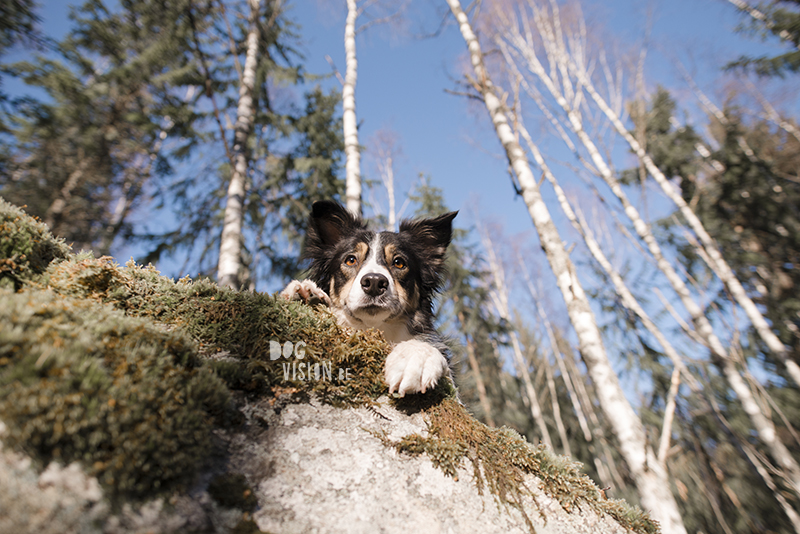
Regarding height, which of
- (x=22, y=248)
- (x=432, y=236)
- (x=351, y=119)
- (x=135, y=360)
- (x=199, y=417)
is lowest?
(x=199, y=417)

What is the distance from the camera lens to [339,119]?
42.0ft

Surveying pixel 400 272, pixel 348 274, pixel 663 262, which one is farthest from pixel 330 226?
pixel 663 262

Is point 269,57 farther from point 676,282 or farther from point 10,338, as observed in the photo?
point 676,282

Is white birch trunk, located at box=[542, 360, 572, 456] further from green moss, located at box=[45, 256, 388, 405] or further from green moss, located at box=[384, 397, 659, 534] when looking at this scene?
green moss, located at box=[45, 256, 388, 405]

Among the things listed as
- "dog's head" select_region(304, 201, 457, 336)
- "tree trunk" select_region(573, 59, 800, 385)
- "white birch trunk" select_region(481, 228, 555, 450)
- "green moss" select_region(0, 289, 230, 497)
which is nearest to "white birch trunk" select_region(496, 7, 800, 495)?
"tree trunk" select_region(573, 59, 800, 385)

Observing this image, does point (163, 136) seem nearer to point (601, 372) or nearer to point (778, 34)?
point (601, 372)

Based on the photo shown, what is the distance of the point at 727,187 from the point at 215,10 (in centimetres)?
2126

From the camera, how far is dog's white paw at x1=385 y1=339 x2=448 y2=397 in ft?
7.38

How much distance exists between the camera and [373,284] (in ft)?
10.6

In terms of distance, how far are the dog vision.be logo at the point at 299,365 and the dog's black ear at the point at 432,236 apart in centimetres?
259

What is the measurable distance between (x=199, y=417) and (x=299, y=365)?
0.74 meters

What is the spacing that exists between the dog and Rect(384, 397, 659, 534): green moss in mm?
287

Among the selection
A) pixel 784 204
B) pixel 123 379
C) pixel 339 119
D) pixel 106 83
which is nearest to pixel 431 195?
pixel 339 119

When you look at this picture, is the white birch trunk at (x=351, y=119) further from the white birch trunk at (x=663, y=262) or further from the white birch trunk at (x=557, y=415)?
the white birch trunk at (x=557, y=415)
